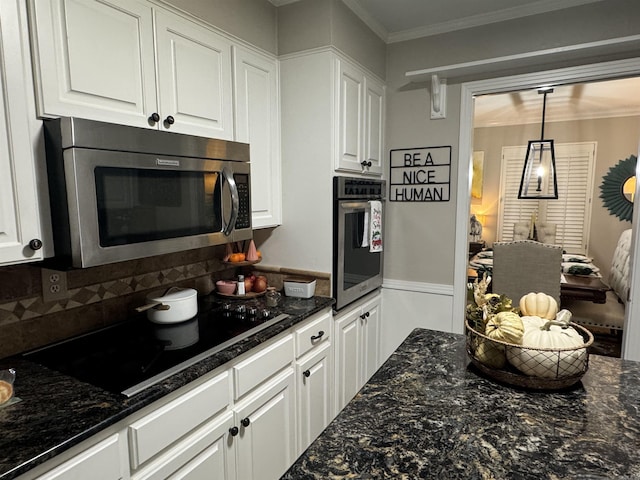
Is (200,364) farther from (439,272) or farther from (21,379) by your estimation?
(439,272)

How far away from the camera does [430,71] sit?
2455mm

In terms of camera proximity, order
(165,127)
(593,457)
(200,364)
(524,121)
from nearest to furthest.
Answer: (593,457), (200,364), (165,127), (524,121)

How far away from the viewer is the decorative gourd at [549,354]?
1040 mm

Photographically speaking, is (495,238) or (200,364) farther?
(495,238)

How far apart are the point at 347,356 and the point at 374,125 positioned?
1503 millimetres

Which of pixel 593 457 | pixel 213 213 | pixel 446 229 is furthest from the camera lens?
pixel 446 229

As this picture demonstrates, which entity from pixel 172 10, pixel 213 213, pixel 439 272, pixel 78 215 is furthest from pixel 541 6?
pixel 78 215

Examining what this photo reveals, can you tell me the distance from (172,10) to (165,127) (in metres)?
0.47

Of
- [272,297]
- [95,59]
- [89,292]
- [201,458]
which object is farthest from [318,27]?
[201,458]

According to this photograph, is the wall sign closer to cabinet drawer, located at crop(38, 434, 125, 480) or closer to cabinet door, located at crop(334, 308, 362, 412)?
cabinet door, located at crop(334, 308, 362, 412)

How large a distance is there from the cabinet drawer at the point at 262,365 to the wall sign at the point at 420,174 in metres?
1.44

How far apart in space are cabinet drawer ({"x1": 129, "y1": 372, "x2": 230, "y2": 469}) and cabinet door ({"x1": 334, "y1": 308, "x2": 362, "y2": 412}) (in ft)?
3.13

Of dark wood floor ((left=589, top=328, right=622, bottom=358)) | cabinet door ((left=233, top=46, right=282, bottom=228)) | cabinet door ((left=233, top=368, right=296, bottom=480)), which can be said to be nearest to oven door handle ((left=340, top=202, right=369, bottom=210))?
cabinet door ((left=233, top=46, right=282, bottom=228))

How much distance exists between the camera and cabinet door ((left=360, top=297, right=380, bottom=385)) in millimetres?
2629
